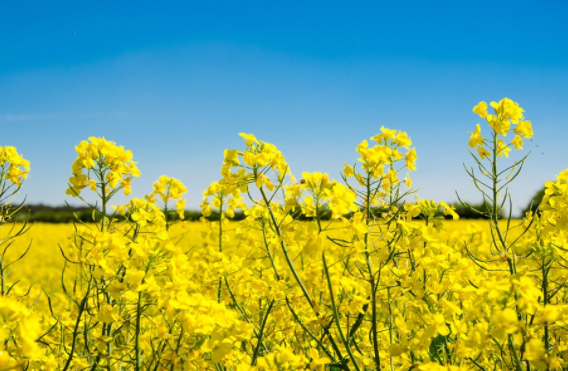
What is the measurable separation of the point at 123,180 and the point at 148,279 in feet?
2.85

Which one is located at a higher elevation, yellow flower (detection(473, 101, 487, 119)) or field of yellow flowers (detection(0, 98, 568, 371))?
yellow flower (detection(473, 101, 487, 119))

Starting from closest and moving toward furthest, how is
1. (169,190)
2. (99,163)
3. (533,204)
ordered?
(99,163) < (169,190) < (533,204)

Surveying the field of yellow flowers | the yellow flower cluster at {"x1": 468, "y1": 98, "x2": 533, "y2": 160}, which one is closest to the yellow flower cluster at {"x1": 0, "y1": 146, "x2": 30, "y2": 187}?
the field of yellow flowers

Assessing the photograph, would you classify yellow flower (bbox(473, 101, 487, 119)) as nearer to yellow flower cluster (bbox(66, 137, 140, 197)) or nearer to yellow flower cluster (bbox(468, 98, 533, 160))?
yellow flower cluster (bbox(468, 98, 533, 160))

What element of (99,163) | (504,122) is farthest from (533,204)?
(99,163)

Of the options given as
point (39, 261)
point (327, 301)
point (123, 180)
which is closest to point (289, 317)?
point (327, 301)

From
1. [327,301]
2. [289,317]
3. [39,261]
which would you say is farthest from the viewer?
[39,261]

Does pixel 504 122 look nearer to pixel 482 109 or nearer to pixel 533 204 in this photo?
pixel 482 109

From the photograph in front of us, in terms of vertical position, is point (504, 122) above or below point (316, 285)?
above

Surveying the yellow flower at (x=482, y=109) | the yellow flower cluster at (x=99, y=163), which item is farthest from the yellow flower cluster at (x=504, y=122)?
the yellow flower cluster at (x=99, y=163)

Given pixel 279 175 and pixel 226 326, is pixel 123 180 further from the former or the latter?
pixel 226 326

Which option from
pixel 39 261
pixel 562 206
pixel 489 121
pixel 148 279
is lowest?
pixel 39 261

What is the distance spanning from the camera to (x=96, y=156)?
8.04 ft

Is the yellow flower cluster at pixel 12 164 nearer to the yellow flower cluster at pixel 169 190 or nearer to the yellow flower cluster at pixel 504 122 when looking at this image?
the yellow flower cluster at pixel 169 190
